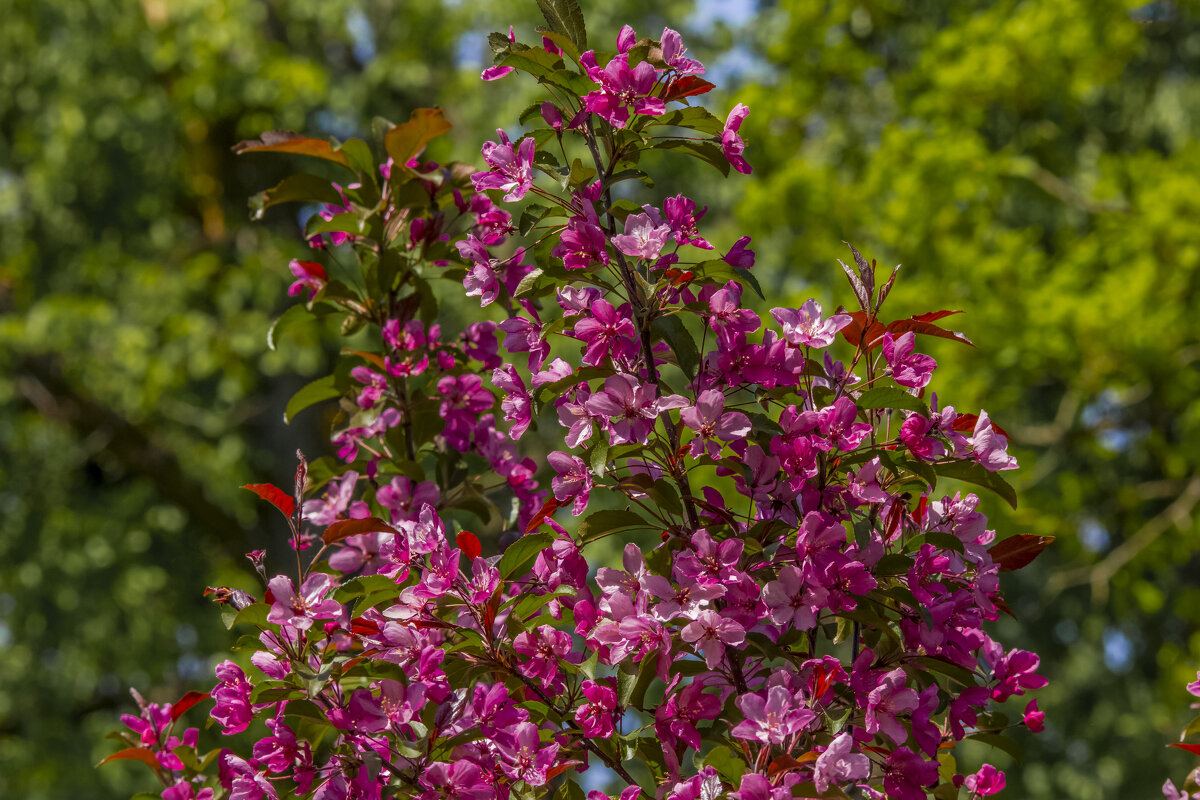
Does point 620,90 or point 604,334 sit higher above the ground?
point 620,90

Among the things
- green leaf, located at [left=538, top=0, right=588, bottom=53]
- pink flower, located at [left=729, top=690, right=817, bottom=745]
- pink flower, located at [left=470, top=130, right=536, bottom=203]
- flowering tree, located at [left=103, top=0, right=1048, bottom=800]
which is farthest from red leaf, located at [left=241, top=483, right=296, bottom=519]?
green leaf, located at [left=538, top=0, right=588, bottom=53]

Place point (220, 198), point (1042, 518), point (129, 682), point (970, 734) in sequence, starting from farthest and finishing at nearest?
point (220, 198) < point (129, 682) < point (1042, 518) < point (970, 734)

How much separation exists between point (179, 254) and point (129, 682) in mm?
3645

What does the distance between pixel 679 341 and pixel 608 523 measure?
0.24 metres

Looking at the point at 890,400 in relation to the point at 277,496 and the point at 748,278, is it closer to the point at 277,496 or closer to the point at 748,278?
the point at 748,278

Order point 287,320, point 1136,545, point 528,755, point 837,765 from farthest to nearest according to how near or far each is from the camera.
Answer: point 1136,545 < point 287,320 < point 528,755 < point 837,765

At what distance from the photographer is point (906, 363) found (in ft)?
4.35

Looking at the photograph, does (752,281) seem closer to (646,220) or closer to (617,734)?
(646,220)

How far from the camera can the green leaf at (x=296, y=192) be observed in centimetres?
180

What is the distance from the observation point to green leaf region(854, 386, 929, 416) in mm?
1259

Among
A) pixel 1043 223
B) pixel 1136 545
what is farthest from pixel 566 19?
pixel 1043 223

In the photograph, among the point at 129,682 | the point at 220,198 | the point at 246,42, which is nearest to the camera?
the point at 246,42

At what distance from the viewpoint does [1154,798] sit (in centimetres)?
988

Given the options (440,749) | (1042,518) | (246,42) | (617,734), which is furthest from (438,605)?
(246,42)
